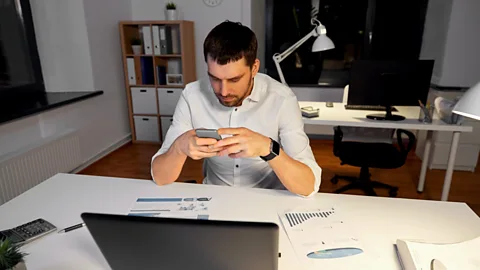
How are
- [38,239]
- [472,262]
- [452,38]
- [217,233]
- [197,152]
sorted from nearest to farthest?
[217,233] < [472,262] < [38,239] < [197,152] < [452,38]

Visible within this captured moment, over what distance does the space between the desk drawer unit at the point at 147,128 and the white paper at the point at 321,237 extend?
3275 millimetres

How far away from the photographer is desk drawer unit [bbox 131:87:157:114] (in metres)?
4.07

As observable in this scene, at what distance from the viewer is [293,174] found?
122cm

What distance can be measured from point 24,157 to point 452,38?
4.27 meters

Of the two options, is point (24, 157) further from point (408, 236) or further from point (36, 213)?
point (408, 236)

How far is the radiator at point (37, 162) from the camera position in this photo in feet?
8.11

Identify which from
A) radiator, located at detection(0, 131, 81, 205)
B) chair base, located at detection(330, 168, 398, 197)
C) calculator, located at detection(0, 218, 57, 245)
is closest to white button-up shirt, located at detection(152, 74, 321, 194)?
calculator, located at detection(0, 218, 57, 245)

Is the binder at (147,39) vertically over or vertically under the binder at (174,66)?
over

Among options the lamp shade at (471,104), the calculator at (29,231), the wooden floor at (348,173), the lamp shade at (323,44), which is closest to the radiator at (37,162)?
the wooden floor at (348,173)

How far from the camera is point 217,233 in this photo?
2.10 ft

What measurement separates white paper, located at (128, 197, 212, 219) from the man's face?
1.33ft

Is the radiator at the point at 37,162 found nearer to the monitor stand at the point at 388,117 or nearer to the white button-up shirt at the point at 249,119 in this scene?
the white button-up shirt at the point at 249,119

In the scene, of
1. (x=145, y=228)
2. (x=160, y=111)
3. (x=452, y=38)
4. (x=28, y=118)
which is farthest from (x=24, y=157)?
(x=452, y=38)

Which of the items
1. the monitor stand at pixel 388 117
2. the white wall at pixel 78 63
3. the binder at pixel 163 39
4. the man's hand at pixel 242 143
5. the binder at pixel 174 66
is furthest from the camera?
the binder at pixel 174 66
